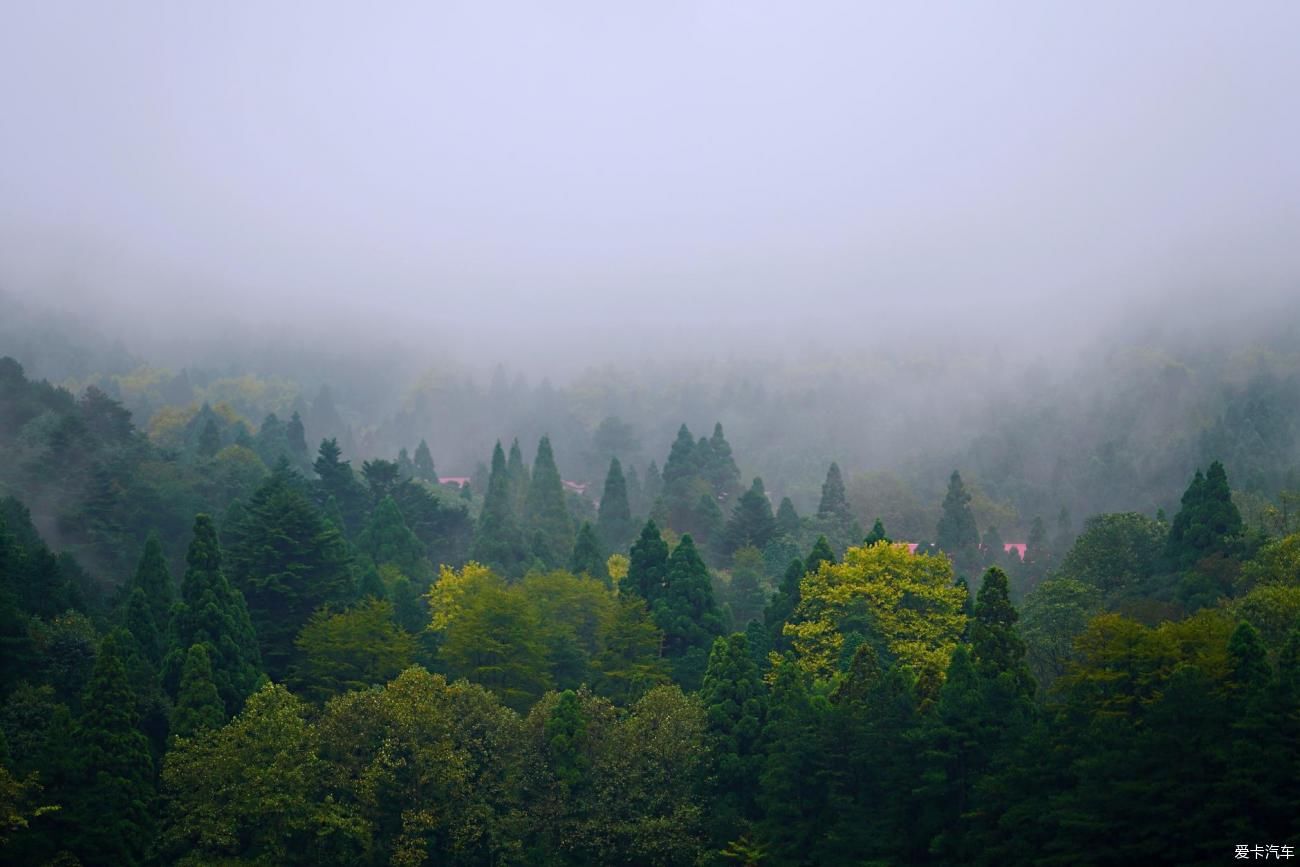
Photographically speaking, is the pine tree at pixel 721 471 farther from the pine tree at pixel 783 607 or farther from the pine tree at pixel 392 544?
the pine tree at pixel 783 607

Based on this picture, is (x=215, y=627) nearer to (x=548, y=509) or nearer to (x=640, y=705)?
(x=640, y=705)

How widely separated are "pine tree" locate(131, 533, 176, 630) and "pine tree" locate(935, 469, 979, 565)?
64546mm

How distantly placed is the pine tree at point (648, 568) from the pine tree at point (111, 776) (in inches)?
1070

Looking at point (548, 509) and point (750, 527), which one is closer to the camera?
point (750, 527)

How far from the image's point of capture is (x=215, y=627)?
57219 mm

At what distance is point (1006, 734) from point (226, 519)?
47187mm

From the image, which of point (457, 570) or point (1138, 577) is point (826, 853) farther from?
point (457, 570)

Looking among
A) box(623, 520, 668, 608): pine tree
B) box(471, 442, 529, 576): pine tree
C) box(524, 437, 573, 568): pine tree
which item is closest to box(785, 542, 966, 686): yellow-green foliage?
box(623, 520, 668, 608): pine tree

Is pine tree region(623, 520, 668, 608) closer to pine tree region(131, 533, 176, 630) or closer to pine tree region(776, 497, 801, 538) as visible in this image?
pine tree region(131, 533, 176, 630)

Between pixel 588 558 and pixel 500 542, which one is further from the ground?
pixel 500 542

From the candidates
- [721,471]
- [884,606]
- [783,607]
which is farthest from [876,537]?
[721,471]

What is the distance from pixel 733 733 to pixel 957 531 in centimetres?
6103

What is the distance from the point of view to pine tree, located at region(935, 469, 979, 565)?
110500 millimetres

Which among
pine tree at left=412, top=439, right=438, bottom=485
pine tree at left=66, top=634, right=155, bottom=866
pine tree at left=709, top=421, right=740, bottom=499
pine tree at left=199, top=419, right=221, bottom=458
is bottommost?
pine tree at left=66, top=634, right=155, bottom=866
